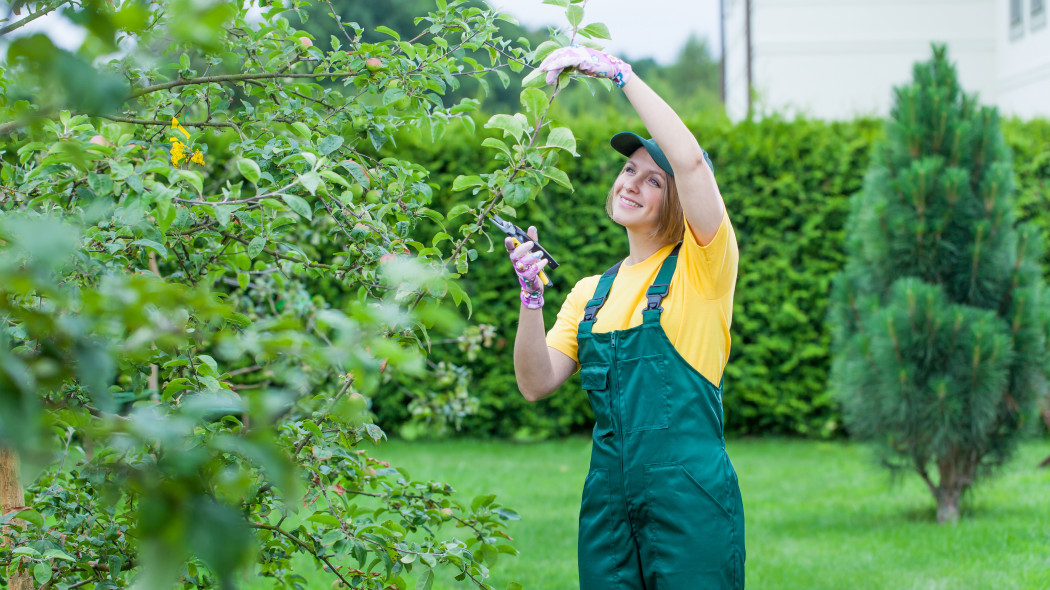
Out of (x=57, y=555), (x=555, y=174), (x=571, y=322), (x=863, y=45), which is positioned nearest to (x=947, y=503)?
(x=571, y=322)

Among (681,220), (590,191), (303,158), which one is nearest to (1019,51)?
(590,191)

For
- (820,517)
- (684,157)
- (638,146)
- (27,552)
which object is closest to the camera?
(27,552)

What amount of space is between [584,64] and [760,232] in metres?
5.56

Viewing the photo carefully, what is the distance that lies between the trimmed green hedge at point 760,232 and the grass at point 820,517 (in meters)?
0.47

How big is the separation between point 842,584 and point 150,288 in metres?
3.59

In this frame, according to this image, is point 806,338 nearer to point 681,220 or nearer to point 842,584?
point 842,584

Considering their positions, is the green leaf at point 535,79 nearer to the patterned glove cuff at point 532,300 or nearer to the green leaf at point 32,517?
the patterned glove cuff at point 532,300

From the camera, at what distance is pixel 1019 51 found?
480 inches

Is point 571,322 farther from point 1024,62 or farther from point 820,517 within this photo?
point 1024,62

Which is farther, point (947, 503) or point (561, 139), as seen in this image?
point (947, 503)

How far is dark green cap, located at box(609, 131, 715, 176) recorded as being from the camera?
2.15 meters

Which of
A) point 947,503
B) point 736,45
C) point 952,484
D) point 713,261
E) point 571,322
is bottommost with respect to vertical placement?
point 947,503

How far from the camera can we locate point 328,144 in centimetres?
180

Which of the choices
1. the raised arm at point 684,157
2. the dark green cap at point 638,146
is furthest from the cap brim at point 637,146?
the raised arm at point 684,157
